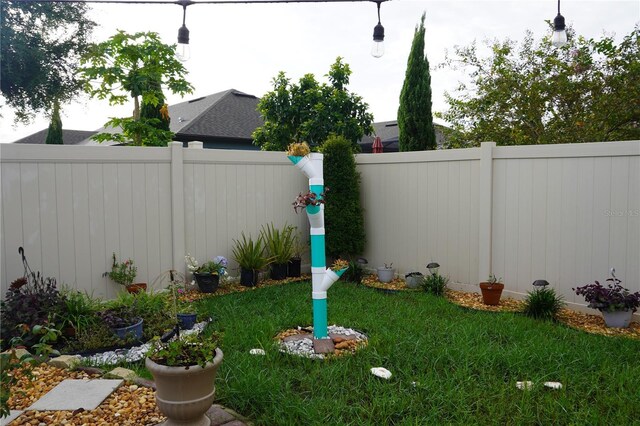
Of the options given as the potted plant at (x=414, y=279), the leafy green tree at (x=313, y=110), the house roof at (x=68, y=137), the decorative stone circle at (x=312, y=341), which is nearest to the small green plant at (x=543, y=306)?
the potted plant at (x=414, y=279)

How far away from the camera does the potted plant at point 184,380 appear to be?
106 inches

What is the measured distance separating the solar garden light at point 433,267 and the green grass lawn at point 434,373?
4.48 ft

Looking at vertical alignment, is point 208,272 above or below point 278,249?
below

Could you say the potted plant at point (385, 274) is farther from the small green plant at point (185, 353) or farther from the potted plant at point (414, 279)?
the small green plant at point (185, 353)

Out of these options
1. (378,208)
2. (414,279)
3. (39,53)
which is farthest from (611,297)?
(39,53)

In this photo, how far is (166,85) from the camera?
8.66 metres

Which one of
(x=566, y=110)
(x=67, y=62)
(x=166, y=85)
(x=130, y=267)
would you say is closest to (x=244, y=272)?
(x=130, y=267)

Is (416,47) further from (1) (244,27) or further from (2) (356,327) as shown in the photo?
(2) (356,327)

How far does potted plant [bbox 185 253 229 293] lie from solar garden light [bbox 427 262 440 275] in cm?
259

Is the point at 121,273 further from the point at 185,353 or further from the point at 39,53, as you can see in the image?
the point at 39,53

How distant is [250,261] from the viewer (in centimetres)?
689

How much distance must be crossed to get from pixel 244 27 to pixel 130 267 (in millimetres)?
3113

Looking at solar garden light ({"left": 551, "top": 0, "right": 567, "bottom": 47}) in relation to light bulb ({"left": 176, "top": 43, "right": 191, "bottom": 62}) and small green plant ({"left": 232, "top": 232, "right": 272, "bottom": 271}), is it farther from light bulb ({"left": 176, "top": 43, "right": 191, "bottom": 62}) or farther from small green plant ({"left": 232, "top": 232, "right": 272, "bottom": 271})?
small green plant ({"left": 232, "top": 232, "right": 272, "bottom": 271})

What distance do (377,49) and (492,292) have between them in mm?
2964
